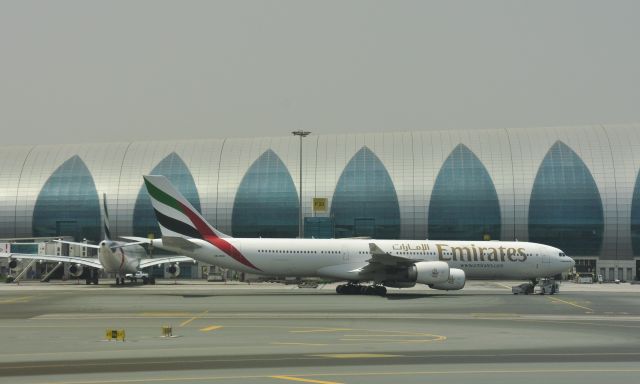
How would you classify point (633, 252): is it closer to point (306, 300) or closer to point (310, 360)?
point (306, 300)

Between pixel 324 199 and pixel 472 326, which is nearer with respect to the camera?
pixel 472 326

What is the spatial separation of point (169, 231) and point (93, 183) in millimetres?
53007

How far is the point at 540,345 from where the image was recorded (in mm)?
23109

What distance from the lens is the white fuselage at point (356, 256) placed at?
162 ft

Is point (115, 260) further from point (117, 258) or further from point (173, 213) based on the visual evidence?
point (173, 213)

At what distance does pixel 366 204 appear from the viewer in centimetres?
9194

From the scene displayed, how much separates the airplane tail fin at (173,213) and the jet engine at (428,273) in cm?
1317

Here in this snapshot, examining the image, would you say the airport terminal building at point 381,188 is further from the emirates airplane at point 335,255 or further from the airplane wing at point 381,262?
the airplane wing at point 381,262

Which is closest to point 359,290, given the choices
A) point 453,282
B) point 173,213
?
point 453,282

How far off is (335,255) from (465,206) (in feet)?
139

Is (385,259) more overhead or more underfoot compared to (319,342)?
more overhead

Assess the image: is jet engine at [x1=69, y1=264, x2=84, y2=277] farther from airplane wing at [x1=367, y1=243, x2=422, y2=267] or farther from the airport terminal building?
airplane wing at [x1=367, y1=243, x2=422, y2=267]

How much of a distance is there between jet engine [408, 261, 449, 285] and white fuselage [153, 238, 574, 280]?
3.64 meters

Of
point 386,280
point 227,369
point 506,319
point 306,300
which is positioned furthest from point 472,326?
point 386,280
